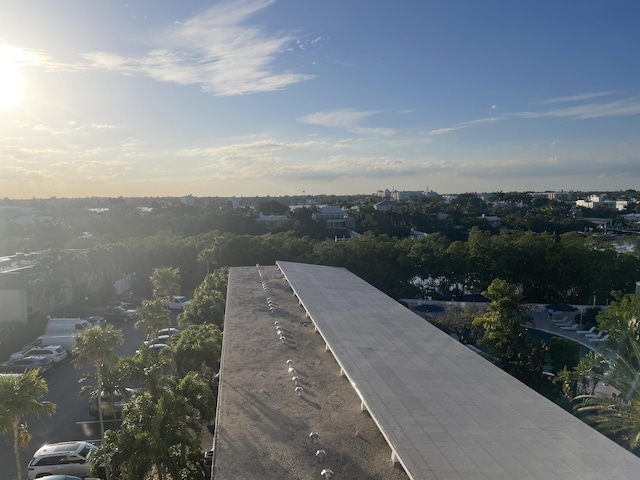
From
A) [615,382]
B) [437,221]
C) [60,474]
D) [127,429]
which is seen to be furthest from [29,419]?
[437,221]

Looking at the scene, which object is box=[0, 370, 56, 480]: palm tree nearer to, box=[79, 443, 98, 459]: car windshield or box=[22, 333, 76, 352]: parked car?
box=[79, 443, 98, 459]: car windshield

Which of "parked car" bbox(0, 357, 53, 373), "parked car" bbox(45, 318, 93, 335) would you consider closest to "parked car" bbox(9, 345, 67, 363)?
"parked car" bbox(0, 357, 53, 373)

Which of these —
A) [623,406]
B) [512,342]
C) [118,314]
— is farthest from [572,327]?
[118,314]

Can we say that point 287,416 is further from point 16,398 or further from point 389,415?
point 16,398

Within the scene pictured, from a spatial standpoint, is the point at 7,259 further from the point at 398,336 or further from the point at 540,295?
the point at 540,295

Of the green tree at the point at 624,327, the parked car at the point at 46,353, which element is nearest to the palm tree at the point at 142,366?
the parked car at the point at 46,353

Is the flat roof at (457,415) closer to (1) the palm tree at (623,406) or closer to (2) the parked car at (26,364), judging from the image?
(1) the palm tree at (623,406)
